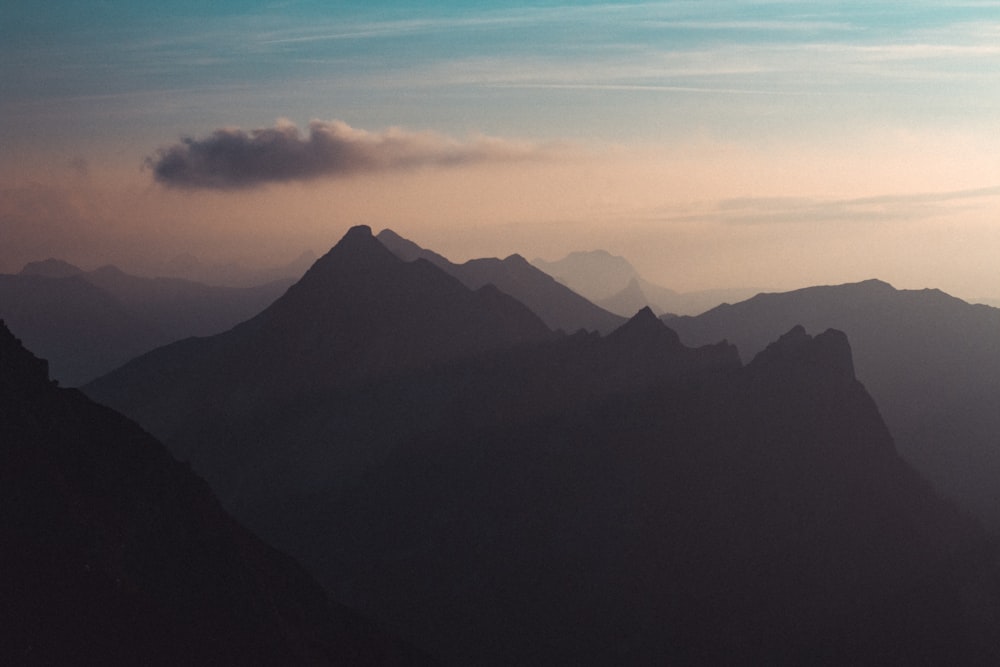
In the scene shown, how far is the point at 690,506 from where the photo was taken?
143000 mm

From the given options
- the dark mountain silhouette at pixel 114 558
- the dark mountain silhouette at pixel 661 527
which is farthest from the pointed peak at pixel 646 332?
the dark mountain silhouette at pixel 114 558

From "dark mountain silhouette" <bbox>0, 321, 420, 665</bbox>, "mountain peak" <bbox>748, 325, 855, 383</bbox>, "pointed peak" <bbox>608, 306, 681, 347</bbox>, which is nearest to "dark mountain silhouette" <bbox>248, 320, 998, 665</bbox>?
"mountain peak" <bbox>748, 325, 855, 383</bbox>

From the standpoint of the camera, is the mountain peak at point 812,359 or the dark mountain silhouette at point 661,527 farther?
the mountain peak at point 812,359

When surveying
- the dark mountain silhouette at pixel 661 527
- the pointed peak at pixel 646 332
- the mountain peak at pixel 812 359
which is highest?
the pointed peak at pixel 646 332

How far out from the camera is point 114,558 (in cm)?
6309

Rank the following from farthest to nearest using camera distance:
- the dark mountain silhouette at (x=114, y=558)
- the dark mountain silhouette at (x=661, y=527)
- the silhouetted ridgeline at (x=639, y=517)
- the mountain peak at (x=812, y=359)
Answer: the mountain peak at (x=812, y=359) < the silhouetted ridgeline at (x=639, y=517) < the dark mountain silhouette at (x=661, y=527) < the dark mountain silhouette at (x=114, y=558)

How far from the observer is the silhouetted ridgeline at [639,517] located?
128 m

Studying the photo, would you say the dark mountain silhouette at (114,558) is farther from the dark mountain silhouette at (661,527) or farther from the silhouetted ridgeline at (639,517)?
the silhouetted ridgeline at (639,517)

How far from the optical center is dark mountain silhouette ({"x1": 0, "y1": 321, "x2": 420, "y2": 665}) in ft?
192

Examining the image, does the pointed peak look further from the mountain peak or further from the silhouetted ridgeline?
the mountain peak

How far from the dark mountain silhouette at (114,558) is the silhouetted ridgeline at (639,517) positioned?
2120 inches

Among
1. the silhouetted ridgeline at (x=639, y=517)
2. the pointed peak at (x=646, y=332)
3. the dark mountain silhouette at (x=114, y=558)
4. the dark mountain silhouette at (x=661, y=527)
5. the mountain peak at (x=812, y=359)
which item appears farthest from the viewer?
the pointed peak at (x=646, y=332)

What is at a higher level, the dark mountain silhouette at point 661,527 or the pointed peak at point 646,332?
the pointed peak at point 646,332

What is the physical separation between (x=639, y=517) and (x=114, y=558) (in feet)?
289
